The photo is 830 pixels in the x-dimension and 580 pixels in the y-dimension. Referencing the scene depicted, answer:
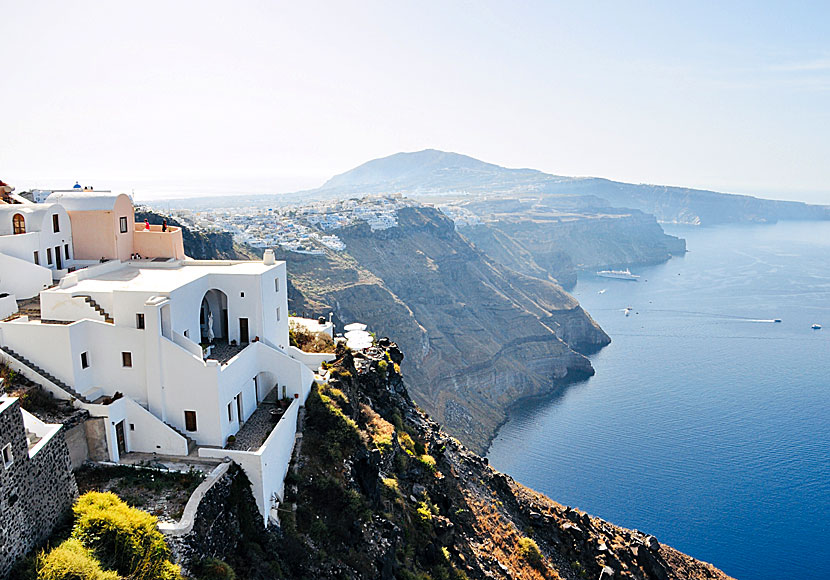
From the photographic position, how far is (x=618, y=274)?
6545 inches

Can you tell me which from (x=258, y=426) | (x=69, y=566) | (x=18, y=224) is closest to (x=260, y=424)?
(x=258, y=426)

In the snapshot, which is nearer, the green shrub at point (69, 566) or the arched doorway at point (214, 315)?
the green shrub at point (69, 566)

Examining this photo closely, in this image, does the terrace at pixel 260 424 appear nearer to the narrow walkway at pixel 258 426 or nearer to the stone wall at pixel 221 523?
the narrow walkway at pixel 258 426

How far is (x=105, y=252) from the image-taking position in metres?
24.8

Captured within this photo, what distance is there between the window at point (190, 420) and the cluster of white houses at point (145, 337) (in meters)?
0.03

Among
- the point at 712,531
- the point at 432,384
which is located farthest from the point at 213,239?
the point at 712,531

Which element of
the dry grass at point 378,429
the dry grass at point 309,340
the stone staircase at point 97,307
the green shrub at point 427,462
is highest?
the stone staircase at point 97,307

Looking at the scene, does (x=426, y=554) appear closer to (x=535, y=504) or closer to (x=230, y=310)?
(x=230, y=310)

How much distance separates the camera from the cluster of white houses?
17656 mm

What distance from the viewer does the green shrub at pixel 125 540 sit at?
12.8 metres

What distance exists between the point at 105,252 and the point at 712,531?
4907 centimetres

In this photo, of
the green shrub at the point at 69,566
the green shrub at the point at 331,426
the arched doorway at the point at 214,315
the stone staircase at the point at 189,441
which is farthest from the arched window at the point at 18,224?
the green shrub at the point at 69,566

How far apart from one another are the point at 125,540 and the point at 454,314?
8524cm

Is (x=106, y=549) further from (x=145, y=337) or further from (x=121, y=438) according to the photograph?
(x=145, y=337)
